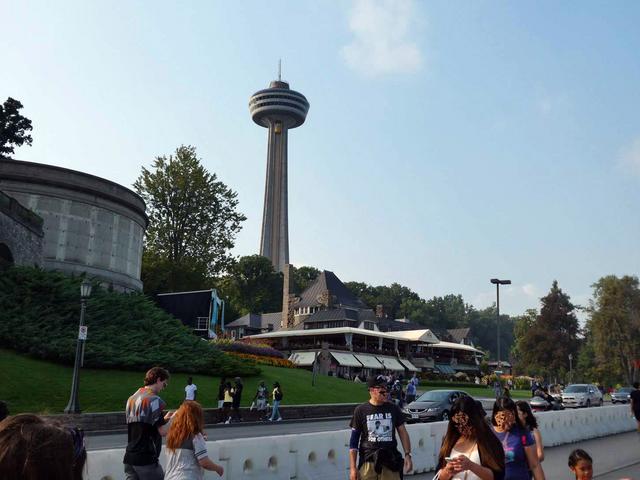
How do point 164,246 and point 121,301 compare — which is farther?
point 164,246

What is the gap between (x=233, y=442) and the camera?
10.0m

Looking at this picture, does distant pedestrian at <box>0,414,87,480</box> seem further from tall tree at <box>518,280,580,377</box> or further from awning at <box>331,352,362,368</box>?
tall tree at <box>518,280,580,377</box>

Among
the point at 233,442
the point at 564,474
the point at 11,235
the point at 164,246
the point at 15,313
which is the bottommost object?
the point at 564,474

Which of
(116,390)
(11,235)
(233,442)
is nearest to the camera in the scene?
(233,442)

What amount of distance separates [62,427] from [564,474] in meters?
12.6

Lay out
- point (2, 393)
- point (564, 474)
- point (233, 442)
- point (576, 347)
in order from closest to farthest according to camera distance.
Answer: point (233, 442) → point (564, 474) → point (2, 393) → point (576, 347)

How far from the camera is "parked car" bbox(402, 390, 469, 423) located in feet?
80.3

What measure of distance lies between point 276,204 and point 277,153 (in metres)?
14.8

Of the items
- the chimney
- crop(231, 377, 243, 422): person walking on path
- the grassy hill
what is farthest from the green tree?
crop(231, 377, 243, 422): person walking on path

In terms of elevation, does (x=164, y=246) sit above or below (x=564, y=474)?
above

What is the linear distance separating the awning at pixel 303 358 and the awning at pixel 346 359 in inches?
93.0

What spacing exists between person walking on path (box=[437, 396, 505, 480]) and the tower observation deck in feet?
502

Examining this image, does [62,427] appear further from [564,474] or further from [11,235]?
[11,235]

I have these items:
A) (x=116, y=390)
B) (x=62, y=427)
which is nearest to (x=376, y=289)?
(x=116, y=390)
